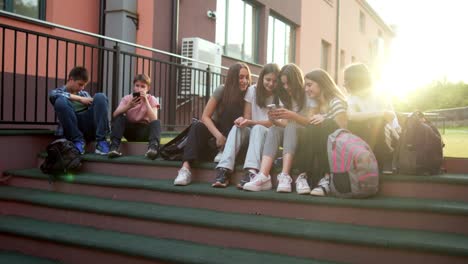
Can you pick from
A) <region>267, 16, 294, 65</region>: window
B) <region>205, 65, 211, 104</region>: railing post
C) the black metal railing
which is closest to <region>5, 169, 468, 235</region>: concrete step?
the black metal railing

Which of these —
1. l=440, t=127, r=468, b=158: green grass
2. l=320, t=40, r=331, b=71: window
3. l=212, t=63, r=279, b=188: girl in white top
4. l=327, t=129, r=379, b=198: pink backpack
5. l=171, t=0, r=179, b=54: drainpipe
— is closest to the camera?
l=327, t=129, r=379, b=198: pink backpack

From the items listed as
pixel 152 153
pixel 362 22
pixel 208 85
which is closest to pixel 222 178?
pixel 152 153

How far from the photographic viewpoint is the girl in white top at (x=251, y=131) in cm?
374

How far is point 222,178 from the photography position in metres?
3.74

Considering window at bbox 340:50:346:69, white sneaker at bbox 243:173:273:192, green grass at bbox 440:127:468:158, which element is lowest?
white sneaker at bbox 243:173:273:192

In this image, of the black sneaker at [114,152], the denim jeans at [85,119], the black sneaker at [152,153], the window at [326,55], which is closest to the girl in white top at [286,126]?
the black sneaker at [152,153]

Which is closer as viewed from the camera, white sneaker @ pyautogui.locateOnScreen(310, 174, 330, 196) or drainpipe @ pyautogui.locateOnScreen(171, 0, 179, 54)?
white sneaker @ pyautogui.locateOnScreen(310, 174, 330, 196)

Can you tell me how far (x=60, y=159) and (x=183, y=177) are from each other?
4.32ft

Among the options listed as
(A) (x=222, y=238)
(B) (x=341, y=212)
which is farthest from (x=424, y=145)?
(A) (x=222, y=238)

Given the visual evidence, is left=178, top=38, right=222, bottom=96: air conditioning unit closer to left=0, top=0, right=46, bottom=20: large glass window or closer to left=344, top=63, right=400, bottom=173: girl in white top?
left=0, top=0, right=46, bottom=20: large glass window

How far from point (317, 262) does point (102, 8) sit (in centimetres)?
625

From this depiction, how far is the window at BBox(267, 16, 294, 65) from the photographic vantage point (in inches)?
518

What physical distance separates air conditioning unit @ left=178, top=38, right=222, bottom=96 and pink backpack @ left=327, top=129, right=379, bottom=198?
399 cm

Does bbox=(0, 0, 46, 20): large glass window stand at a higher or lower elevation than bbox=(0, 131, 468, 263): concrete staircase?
higher
